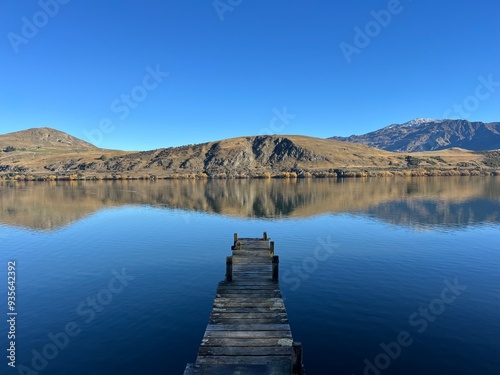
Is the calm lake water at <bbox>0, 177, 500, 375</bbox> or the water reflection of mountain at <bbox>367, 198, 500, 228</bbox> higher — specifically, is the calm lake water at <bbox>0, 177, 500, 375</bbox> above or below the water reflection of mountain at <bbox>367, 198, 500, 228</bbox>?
below

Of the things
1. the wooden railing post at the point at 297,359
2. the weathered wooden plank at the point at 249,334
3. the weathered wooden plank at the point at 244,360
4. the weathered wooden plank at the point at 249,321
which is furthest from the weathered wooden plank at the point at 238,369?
the weathered wooden plank at the point at 249,321

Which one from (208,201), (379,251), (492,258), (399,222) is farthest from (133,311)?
(208,201)

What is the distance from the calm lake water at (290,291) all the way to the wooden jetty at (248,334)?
8.02 feet

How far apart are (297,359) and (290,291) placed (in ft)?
47.4

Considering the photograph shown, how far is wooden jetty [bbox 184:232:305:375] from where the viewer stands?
44.1ft

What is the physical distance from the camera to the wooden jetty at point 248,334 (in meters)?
13.5

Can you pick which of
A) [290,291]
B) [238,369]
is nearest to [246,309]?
[238,369]

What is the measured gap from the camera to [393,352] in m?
18.2

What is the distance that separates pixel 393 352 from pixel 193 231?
38.3 metres

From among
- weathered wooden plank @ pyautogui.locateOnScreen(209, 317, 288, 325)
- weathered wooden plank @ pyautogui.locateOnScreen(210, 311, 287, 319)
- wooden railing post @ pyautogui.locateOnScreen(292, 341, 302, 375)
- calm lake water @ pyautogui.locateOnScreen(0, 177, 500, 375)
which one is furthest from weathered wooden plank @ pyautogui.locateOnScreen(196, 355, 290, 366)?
weathered wooden plank @ pyautogui.locateOnScreen(210, 311, 287, 319)

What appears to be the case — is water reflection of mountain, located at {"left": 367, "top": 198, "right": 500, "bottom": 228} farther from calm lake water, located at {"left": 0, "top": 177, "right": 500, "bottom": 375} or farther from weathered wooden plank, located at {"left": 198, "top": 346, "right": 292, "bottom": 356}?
weathered wooden plank, located at {"left": 198, "top": 346, "right": 292, "bottom": 356}

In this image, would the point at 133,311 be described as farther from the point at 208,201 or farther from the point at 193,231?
the point at 208,201

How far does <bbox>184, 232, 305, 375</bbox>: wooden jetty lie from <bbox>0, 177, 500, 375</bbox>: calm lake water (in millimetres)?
2444

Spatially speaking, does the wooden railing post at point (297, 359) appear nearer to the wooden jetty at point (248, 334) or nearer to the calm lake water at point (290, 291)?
the wooden jetty at point (248, 334)
